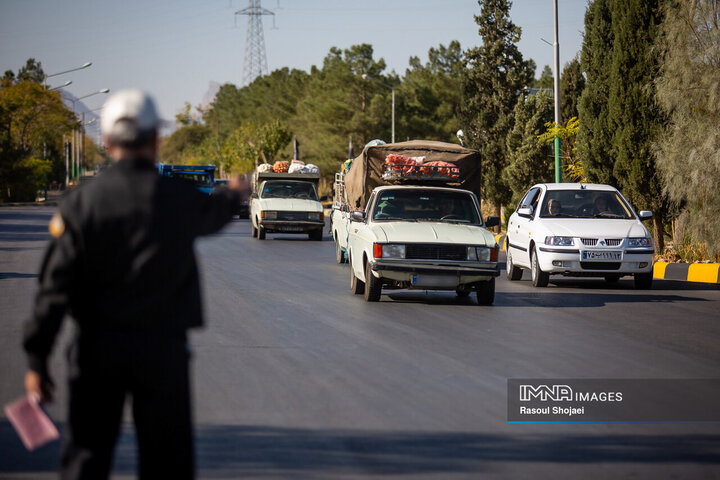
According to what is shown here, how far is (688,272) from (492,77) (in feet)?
65.2

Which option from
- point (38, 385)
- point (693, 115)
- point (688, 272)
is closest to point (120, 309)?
point (38, 385)

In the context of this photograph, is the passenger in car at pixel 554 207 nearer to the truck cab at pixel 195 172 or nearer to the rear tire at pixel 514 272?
the rear tire at pixel 514 272

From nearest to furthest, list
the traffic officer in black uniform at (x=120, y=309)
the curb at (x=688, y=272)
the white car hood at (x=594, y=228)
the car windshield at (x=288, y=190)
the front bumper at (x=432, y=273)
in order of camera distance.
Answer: the traffic officer in black uniform at (x=120, y=309)
the front bumper at (x=432, y=273)
the white car hood at (x=594, y=228)
the curb at (x=688, y=272)
the car windshield at (x=288, y=190)

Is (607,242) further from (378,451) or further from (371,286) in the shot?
(378,451)

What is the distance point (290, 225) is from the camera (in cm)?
3005

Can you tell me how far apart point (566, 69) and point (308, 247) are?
2373cm

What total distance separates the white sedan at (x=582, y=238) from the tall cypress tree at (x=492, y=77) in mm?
18750

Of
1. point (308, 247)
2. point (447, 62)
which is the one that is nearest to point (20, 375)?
point (308, 247)

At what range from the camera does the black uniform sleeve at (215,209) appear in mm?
4035

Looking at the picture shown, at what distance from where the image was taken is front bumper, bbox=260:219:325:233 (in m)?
29.9

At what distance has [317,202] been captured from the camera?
30922 mm

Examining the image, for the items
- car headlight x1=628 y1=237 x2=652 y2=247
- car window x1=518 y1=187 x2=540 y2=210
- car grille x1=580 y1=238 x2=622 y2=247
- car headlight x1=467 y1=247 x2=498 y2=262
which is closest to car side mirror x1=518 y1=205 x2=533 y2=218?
car window x1=518 y1=187 x2=540 y2=210

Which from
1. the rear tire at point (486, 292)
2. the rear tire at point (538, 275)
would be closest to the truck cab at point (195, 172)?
the rear tire at point (538, 275)

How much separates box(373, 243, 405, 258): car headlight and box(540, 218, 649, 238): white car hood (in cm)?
386
